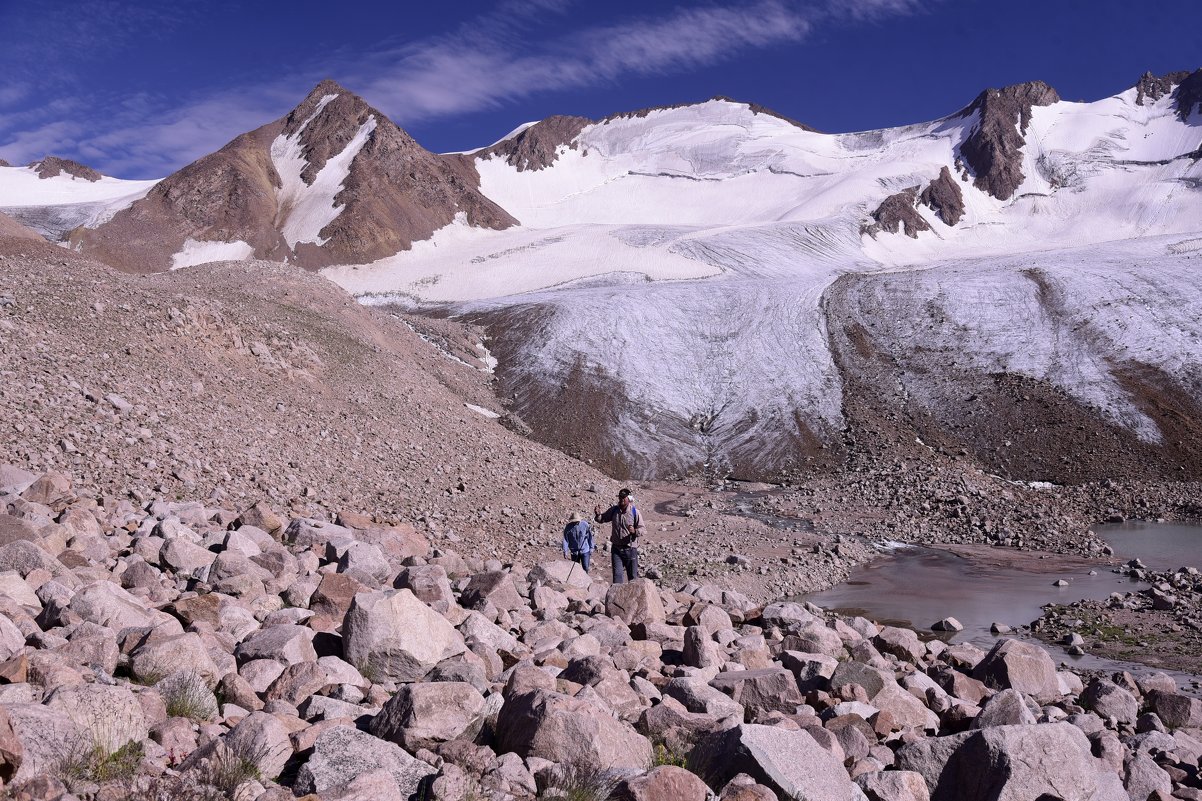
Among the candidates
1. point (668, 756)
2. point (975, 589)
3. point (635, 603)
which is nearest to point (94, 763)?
point (668, 756)

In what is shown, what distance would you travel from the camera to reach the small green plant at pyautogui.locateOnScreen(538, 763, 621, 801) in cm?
446

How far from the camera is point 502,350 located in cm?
3994

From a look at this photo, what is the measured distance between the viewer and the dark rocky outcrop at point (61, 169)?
103 metres

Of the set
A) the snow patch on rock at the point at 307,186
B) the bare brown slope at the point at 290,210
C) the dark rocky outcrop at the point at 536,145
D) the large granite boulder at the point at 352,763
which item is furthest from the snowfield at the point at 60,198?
the large granite boulder at the point at 352,763

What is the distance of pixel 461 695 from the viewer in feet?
17.4

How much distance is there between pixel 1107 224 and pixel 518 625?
96.6 meters

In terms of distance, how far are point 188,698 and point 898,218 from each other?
293 ft

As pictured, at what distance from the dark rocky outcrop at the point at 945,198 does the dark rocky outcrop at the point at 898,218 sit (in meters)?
3.71

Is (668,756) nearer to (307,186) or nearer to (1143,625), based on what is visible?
(1143,625)

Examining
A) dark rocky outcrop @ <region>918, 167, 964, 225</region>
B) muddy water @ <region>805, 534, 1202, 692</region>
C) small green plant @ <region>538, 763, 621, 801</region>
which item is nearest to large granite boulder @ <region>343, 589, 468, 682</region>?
small green plant @ <region>538, 763, 621, 801</region>

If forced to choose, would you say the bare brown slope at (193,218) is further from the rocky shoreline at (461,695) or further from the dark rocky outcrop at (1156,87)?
the dark rocky outcrop at (1156,87)

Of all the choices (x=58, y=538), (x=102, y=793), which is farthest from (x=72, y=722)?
(x=58, y=538)

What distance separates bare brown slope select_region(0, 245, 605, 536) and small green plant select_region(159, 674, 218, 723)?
7297mm

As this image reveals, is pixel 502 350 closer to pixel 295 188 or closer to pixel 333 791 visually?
pixel 333 791
